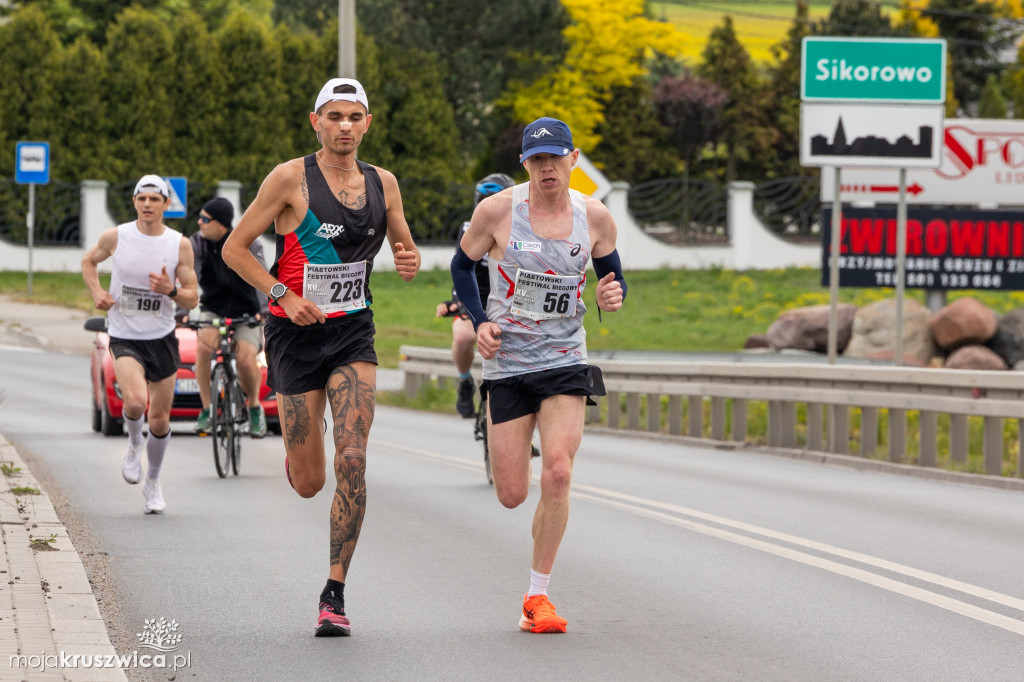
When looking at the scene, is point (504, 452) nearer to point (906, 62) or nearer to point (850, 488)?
point (850, 488)

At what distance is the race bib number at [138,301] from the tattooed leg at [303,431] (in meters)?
3.56

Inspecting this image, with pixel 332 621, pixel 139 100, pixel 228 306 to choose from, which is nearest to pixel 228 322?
pixel 228 306

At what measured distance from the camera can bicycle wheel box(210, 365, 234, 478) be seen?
12.9 meters

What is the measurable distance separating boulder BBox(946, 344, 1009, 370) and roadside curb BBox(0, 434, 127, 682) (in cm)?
1758

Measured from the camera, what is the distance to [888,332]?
2656cm

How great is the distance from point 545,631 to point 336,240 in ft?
6.06

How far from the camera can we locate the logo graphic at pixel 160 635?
6812 mm

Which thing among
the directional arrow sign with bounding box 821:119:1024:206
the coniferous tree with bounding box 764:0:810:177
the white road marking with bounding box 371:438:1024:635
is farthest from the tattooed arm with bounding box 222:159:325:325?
the coniferous tree with bounding box 764:0:810:177

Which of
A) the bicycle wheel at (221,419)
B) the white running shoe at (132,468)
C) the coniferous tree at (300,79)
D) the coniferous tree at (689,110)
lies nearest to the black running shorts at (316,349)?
the white running shoe at (132,468)

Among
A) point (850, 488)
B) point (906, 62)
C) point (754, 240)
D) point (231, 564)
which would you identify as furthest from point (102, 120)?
point (231, 564)

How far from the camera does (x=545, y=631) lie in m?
7.18

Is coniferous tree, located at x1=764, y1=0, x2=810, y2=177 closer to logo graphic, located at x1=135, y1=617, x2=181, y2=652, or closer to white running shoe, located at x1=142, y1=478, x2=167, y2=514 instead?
white running shoe, located at x1=142, y1=478, x2=167, y2=514

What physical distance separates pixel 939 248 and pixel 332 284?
20.3 m

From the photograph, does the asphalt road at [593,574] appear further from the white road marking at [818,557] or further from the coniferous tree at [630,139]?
the coniferous tree at [630,139]
